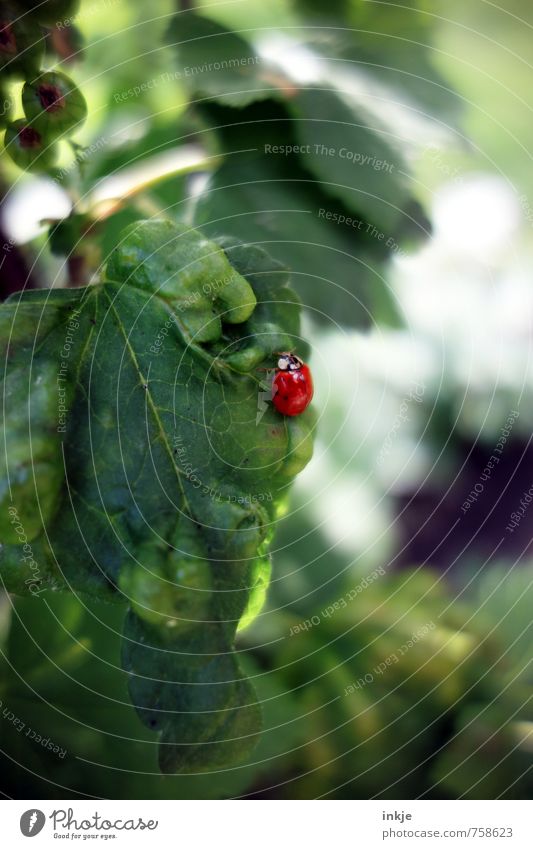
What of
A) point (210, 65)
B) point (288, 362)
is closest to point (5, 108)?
point (210, 65)

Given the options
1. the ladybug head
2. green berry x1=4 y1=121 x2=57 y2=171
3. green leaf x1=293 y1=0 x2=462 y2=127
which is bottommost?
the ladybug head

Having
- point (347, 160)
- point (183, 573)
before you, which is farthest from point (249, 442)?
point (347, 160)

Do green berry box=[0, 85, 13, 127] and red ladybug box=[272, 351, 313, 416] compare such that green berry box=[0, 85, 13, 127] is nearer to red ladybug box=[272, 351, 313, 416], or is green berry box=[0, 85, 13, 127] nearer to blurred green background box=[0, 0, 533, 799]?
blurred green background box=[0, 0, 533, 799]

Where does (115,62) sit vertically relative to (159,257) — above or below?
above

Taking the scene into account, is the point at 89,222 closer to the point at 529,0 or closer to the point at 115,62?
the point at 115,62

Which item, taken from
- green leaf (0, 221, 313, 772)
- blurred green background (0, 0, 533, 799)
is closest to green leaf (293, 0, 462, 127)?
blurred green background (0, 0, 533, 799)
